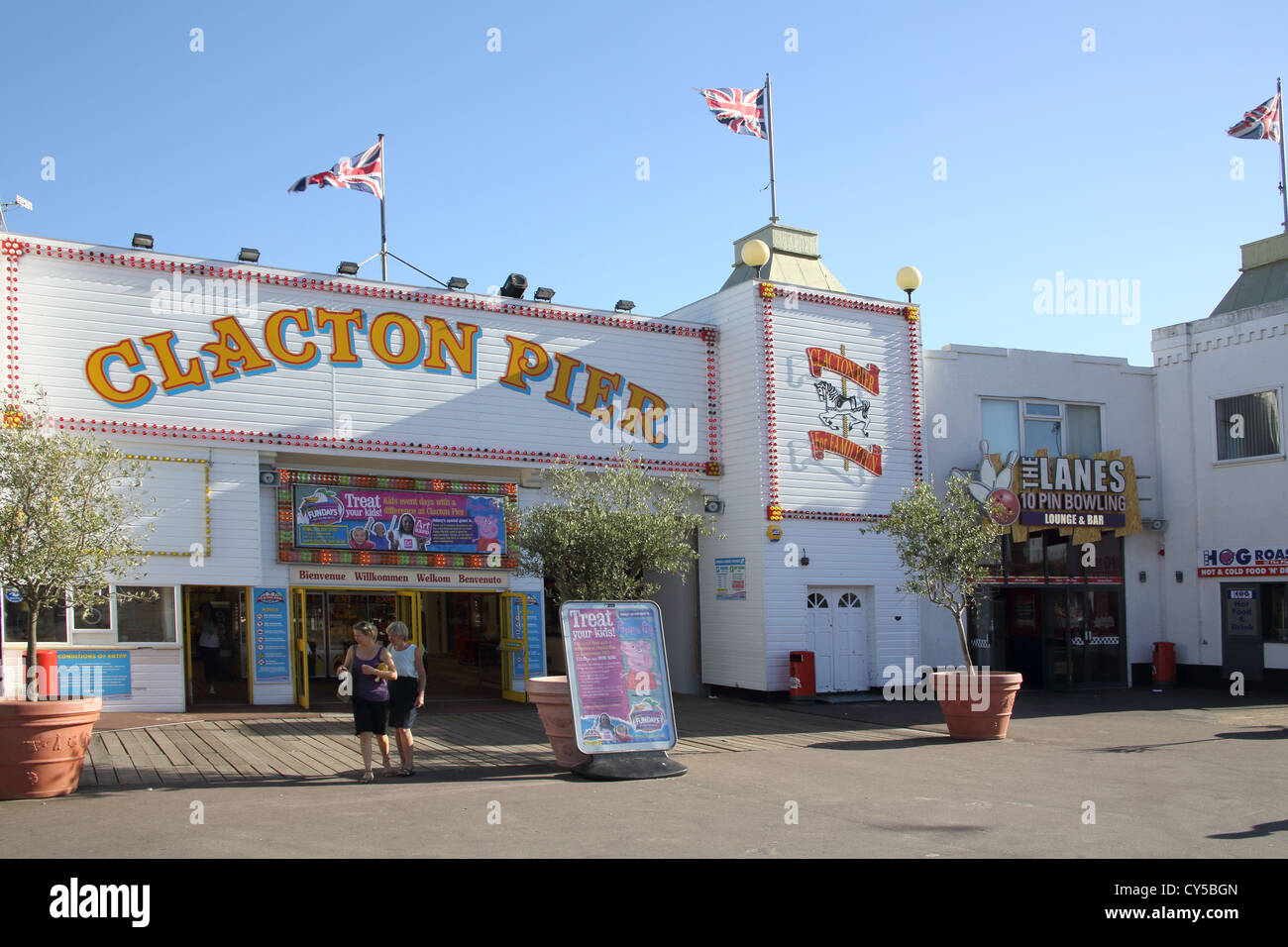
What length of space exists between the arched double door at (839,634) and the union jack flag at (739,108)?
28.9 ft

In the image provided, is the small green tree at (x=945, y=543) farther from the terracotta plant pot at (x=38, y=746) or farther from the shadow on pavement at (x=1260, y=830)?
the terracotta plant pot at (x=38, y=746)

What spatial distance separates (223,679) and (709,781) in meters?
10.6

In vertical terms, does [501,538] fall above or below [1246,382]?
below

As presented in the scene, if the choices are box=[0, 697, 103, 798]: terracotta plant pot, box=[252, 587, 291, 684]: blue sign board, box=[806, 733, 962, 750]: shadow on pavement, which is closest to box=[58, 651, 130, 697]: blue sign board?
box=[252, 587, 291, 684]: blue sign board

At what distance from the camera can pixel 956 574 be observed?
51.0 ft

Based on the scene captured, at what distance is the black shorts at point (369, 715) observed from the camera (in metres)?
11.4

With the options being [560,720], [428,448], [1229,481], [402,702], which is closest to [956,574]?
[560,720]

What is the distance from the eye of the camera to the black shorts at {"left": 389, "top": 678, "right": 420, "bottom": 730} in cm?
1168

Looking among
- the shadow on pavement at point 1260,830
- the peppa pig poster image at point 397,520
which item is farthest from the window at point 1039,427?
the shadow on pavement at point 1260,830

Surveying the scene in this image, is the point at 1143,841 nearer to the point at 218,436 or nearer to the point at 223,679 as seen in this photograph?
the point at 218,436

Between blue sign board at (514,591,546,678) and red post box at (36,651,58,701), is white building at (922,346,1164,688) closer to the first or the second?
blue sign board at (514,591,546,678)

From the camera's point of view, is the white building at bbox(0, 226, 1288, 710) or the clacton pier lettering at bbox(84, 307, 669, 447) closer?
the clacton pier lettering at bbox(84, 307, 669, 447)
